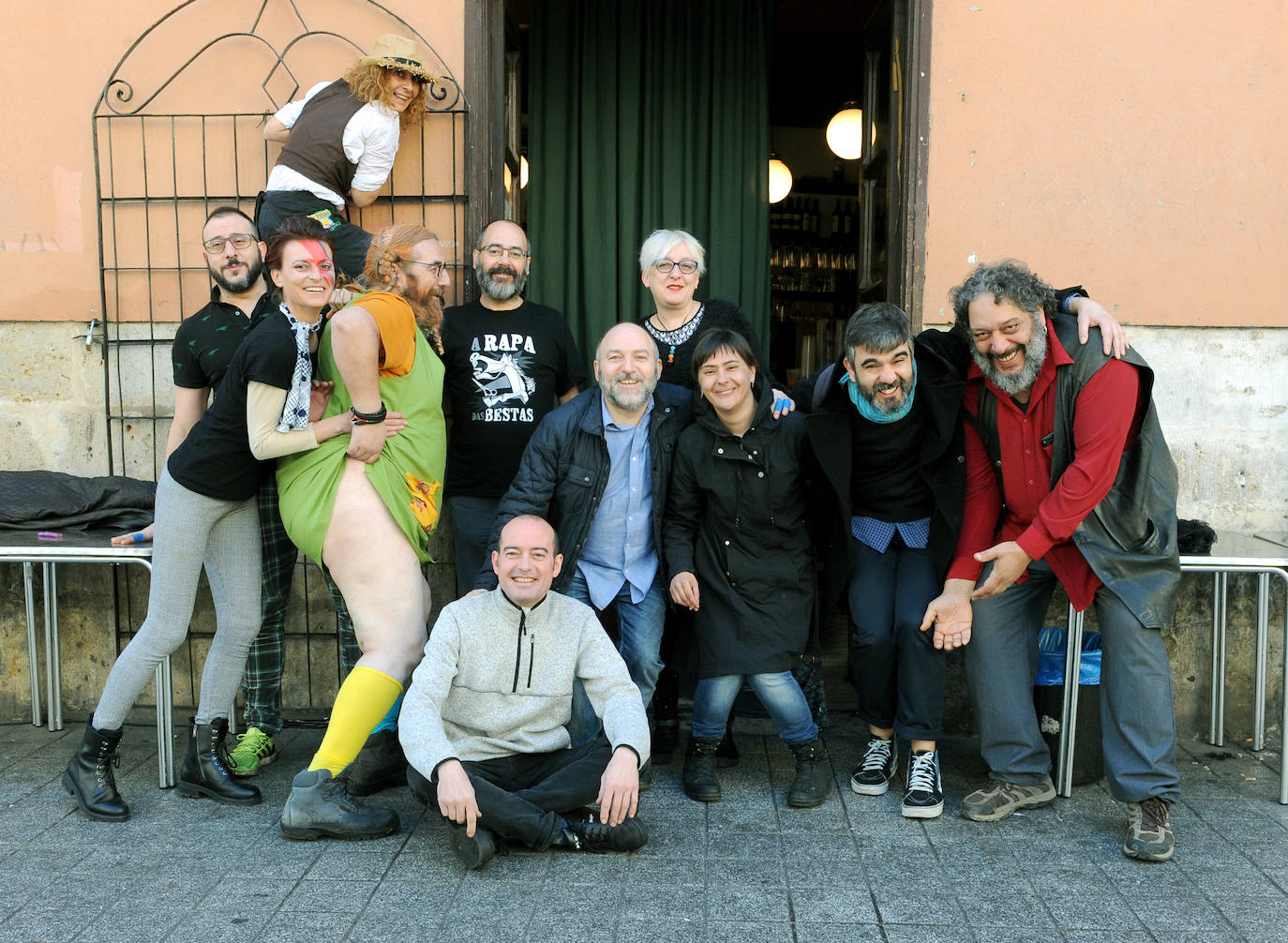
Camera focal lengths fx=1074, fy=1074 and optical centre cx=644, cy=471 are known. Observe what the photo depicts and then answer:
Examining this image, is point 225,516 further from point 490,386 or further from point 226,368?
point 490,386

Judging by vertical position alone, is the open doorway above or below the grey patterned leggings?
above

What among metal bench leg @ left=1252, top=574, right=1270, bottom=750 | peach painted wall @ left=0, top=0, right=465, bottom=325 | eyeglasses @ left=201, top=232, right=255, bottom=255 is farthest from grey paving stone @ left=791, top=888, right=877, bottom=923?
peach painted wall @ left=0, top=0, right=465, bottom=325

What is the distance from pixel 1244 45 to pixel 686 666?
334 centimetres

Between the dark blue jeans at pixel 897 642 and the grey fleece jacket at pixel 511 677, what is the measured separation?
877 millimetres

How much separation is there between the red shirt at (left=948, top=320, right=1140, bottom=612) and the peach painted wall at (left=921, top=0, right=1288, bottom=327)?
3.58ft

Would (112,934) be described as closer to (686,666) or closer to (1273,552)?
(686,666)

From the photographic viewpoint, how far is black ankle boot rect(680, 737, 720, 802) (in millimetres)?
3582

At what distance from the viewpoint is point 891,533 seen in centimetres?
365

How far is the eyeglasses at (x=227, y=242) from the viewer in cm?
360

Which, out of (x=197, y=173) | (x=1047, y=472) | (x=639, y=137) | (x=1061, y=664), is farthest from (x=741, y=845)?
(x=639, y=137)

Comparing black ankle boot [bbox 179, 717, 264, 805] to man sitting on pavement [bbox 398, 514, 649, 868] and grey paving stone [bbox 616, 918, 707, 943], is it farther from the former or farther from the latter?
grey paving stone [bbox 616, 918, 707, 943]

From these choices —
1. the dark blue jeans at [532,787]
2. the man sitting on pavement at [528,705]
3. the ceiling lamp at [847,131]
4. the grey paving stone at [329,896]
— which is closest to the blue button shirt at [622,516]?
the man sitting on pavement at [528,705]

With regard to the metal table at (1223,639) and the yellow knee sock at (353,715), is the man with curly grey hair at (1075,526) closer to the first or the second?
the metal table at (1223,639)

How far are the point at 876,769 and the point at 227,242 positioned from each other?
9.26ft
